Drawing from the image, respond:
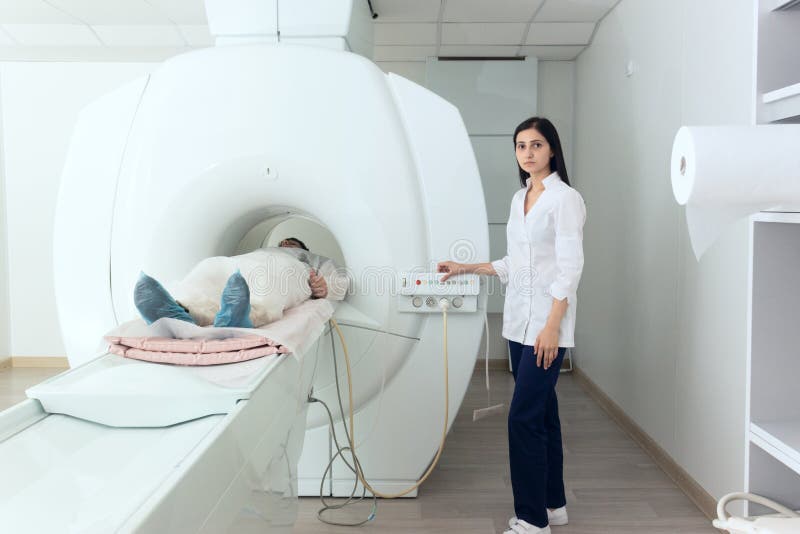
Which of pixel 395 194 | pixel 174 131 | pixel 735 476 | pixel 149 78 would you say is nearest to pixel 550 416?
pixel 735 476

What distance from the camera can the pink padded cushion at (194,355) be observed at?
116 cm

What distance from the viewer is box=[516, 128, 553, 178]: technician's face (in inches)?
73.1

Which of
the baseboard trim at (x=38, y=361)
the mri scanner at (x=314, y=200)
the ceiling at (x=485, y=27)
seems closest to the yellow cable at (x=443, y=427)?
the mri scanner at (x=314, y=200)

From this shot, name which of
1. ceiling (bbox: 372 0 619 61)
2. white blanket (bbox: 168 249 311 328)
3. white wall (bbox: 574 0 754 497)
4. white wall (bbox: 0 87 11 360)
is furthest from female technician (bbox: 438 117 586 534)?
white wall (bbox: 0 87 11 360)

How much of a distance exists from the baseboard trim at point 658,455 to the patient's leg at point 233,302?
1530 millimetres

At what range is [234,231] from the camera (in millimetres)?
2145

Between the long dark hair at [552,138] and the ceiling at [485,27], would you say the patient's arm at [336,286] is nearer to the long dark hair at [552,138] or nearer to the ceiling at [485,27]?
the long dark hair at [552,138]

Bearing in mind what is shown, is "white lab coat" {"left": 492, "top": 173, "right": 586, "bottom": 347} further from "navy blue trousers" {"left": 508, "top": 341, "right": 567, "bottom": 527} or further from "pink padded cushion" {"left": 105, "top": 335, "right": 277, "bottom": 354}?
"pink padded cushion" {"left": 105, "top": 335, "right": 277, "bottom": 354}

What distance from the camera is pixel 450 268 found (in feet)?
6.57

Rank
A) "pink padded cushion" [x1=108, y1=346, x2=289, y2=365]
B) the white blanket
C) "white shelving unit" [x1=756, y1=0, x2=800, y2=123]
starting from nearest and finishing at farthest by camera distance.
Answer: "white shelving unit" [x1=756, y1=0, x2=800, y2=123]
"pink padded cushion" [x1=108, y1=346, x2=289, y2=365]
the white blanket

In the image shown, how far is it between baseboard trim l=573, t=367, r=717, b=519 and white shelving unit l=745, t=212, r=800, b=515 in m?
1.20

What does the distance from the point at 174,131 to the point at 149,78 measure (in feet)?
0.86

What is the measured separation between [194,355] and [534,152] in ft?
3.72

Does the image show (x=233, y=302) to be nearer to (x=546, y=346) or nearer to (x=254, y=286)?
(x=254, y=286)
